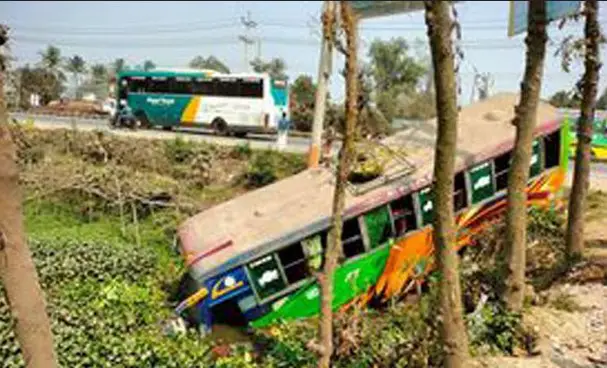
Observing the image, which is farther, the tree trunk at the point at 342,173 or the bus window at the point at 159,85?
the bus window at the point at 159,85

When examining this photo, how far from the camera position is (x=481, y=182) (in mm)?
14547

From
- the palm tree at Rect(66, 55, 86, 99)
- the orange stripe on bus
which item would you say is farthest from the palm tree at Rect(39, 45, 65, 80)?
the orange stripe on bus

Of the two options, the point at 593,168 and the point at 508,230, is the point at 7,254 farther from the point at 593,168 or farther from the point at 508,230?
the point at 593,168

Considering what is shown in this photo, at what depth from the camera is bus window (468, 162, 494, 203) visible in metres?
14.4

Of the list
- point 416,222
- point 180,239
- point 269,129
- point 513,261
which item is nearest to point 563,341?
point 513,261

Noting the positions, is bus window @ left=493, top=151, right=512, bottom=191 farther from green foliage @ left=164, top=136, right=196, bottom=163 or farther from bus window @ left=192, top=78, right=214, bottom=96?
bus window @ left=192, top=78, right=214, bottom=96

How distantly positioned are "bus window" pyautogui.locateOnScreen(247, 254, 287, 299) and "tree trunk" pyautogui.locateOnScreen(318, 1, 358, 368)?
16.9ft

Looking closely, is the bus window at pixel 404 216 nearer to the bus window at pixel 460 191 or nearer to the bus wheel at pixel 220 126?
the bus window at pixel 460 191

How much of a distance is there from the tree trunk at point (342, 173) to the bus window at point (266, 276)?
5.17 meters

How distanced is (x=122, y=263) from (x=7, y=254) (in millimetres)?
12088

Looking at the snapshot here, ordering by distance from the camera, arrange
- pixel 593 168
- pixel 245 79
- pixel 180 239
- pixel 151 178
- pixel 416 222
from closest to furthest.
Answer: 1. pixel 416 222
2. pixel 180 239
3. pixel 151 178
4. pixel 593 168
5. pixel 245 79

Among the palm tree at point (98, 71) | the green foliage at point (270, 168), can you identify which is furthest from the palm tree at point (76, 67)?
the green foliage at point (270, 168)

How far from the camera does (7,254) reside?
201 inches

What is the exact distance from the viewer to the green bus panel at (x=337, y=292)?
12969mm
